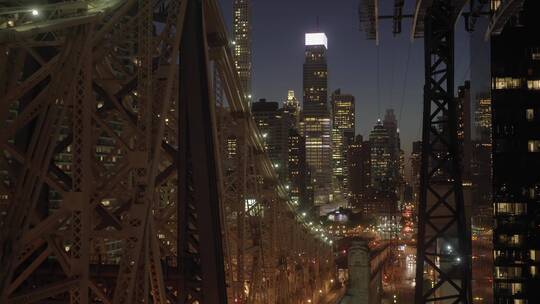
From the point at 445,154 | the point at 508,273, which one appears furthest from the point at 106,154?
the point at 508,273

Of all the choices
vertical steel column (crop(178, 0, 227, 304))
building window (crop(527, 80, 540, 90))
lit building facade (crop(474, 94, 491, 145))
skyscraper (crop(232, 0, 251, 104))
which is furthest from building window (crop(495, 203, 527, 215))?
skyscraper (crop(232, 0, 251, 104))

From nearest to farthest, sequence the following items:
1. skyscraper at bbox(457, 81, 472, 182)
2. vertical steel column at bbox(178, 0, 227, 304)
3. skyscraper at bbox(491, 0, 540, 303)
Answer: vertical steel column at bbox(178, 0, 227, 304), skyscraper at bbox(491, 0, 540, 303), skyscraper at bbox(457, 81, 472, 182)

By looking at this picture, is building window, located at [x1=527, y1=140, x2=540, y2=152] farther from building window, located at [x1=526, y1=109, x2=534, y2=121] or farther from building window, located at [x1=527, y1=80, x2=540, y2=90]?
building window, located at [x1=527, y1=80, x2=540, y2=90]

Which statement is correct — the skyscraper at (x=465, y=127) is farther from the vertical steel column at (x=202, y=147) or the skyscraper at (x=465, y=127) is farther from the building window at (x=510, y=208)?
the vertical steel column at (x=202, y=147)

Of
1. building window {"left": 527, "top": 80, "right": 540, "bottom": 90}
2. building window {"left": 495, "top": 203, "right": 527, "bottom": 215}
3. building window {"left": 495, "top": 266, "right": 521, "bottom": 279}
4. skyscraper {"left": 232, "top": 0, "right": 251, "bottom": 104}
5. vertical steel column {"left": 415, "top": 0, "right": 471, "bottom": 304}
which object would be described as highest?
skyscraper {"left": 232, "top": 0, "right": 251, "bottom": 104}

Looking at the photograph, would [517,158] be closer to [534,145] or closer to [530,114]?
[534,145]

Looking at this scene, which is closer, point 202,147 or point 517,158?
point 202,147

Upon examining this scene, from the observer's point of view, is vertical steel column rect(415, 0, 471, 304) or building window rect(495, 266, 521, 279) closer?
vertical steel column rect(415, 0, 471, 304)

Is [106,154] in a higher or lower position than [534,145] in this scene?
lower

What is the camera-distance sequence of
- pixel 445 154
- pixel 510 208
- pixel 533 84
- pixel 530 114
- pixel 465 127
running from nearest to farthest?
pixel 445 154 → pixel 510 208 → pixel 530 114 → pixel 533 84 → pixel 465 127
